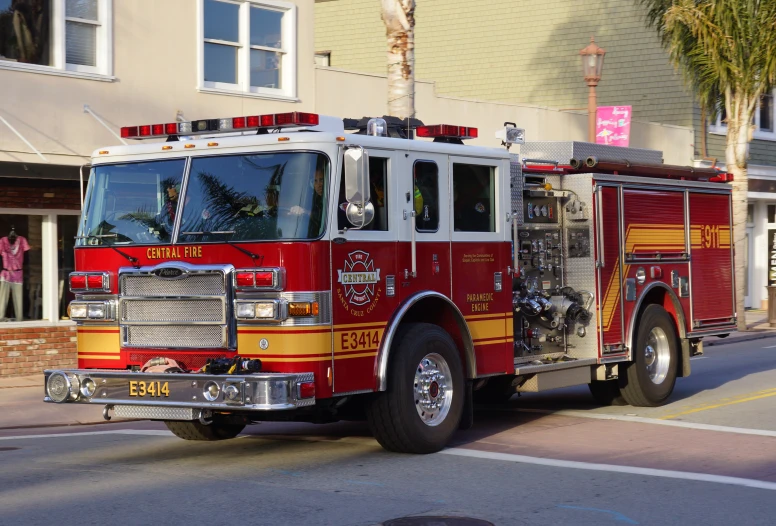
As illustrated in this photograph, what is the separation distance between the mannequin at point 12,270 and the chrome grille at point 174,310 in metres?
8.58

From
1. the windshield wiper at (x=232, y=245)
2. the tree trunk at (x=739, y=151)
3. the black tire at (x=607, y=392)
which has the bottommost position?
the black tire at (x=607, y=392)

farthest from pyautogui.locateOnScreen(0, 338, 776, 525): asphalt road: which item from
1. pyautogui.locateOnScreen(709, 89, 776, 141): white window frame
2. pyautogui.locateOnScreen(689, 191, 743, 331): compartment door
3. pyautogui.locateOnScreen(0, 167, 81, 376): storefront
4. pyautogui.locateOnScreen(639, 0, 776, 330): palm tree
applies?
pyautogui.locateOnScreen(709, 89, 776, 141): white window frame

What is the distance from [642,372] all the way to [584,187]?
2.22m

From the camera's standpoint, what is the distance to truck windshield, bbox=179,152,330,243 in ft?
28.8

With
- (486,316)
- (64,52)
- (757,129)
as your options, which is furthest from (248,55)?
(757,129)

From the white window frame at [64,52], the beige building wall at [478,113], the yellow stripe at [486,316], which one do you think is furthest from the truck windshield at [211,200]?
the beige building wall at [478,113]

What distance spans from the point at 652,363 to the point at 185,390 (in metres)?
6.15

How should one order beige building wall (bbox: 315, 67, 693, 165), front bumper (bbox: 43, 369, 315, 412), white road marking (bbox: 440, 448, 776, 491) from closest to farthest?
front bumper (bbox: 43, 369, 315, 412), white road marking (bbox: 440, 448, 776, 491), beige building wall (bbox: 315, 67, 693, 165)

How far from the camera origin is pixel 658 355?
13.0 meters

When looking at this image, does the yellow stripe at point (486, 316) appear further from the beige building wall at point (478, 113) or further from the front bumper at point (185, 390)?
the beige building wall at point (478, 113)

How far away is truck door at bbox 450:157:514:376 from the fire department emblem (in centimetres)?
107

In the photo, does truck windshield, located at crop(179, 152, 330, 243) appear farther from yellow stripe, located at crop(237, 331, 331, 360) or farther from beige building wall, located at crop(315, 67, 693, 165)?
beige building wall, located at crop(315, 67, 693, 165)

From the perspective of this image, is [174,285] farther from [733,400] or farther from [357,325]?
[733,400]

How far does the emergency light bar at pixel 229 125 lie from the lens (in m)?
8.97
